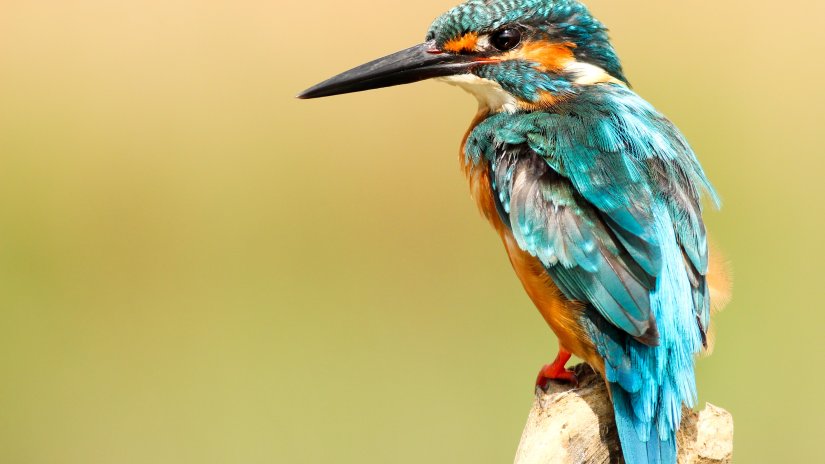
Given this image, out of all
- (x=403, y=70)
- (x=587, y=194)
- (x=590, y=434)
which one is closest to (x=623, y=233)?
(x=587, y=194)

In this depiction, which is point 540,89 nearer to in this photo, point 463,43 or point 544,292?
point 463,43

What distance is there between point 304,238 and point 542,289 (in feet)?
6.60

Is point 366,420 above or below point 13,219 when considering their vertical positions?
below

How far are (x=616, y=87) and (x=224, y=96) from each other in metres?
2.51

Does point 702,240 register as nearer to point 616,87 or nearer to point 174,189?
point 616,87

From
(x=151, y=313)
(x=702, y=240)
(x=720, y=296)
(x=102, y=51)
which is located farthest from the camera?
(x=102, y=51)

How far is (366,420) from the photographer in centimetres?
368

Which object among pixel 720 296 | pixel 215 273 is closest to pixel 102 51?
pixel 215 273

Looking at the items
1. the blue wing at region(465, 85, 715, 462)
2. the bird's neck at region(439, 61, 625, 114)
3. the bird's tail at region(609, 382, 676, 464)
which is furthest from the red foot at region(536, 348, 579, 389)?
the bird's neck at region(439, 61, 625, 114)

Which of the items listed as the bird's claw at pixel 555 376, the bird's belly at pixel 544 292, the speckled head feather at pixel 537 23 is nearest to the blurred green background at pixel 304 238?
the bird's claw at pixel 555 376

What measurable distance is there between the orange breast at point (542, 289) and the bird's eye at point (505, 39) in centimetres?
33

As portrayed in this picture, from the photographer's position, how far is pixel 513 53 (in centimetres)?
279

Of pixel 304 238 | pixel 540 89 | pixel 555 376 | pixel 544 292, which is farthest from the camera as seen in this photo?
pixel 304 238

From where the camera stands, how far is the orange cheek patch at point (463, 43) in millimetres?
2779
